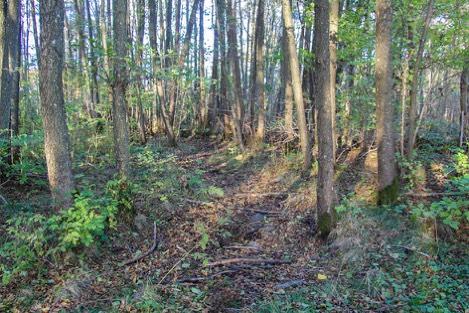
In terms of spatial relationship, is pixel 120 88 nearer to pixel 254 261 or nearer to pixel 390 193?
pixel 254 261

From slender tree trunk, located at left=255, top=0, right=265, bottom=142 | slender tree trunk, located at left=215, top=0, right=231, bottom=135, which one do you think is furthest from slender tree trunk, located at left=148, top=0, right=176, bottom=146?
slender tree trunk, located at left=255, top=0, right=265, bottom=142

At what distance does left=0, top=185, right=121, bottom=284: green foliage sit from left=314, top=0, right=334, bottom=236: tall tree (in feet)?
11.1

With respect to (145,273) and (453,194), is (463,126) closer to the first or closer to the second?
(453,194)

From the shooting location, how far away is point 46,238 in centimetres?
553

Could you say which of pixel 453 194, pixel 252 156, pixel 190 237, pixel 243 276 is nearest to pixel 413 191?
pixel 453 194

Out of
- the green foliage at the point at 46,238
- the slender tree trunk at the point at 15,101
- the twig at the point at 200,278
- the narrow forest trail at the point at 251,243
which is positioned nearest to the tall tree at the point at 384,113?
the narrow forest trail at the point at 251,243

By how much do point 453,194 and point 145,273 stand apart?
505cm

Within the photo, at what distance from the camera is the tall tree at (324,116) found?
20.1 ft

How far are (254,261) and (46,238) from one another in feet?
9.71

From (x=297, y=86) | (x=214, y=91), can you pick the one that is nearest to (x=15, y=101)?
(x=297, y=86)

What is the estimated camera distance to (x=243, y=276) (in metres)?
5.63

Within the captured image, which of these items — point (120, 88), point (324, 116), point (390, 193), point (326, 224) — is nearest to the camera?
point (324, 116)

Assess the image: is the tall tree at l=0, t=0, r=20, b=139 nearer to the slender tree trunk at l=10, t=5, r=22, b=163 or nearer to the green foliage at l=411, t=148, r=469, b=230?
the slender tree trunk at l=10, t=5, r=22, b=163

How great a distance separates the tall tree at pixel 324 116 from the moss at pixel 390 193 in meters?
1.01
